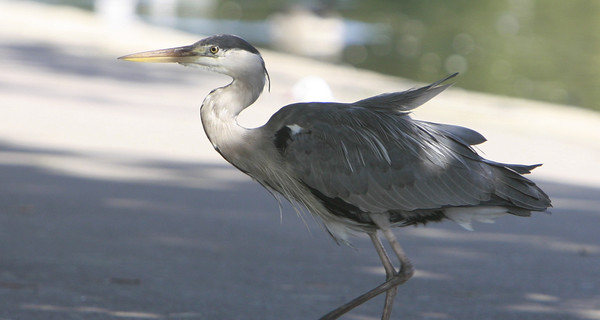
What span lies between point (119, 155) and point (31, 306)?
15.5 feet

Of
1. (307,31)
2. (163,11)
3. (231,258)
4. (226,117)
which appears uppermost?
(163,11)

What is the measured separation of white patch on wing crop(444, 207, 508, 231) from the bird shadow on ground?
64cm

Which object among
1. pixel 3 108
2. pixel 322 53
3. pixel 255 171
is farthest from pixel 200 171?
pixel 322 53

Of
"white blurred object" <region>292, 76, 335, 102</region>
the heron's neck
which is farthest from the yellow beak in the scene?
"white blurred object" <region>292, 76, 335, 102</region>

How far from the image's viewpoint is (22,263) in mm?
6207

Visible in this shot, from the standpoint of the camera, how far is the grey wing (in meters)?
5.00

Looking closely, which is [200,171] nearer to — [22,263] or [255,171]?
[22,263]

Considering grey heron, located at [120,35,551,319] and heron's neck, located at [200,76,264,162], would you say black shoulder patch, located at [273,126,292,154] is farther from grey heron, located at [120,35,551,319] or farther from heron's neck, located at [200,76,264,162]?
heron's neck, located at [200,76,264,162]

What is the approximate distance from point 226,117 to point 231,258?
2041mm

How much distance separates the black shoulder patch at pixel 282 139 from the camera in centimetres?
498

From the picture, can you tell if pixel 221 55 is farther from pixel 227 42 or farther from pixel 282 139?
pixel 282 139

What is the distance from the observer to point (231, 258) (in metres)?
6.75

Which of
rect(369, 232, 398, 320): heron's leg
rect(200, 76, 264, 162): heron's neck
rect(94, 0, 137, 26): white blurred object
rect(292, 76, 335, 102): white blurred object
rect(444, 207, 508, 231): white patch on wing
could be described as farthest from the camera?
rect(94, 0, 137, 26): white blurred object

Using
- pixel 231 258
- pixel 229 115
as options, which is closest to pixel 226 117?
pixel 229 115
